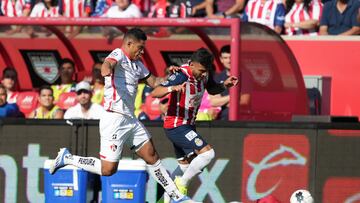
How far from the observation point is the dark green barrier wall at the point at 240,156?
45.3ft

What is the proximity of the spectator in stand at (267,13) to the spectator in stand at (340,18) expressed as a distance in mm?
630

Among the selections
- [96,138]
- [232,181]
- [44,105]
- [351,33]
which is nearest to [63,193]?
[96,138]

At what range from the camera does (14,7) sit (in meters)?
19.4

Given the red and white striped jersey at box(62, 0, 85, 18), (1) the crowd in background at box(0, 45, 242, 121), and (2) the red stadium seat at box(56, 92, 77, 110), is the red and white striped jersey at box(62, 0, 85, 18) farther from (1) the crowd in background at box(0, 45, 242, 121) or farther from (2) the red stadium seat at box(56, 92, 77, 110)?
(2) the red stadium seat at box(56, 92, 77, 110)

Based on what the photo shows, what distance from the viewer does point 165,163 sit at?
46.4 feet

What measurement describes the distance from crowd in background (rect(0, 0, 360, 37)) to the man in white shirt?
3823mm

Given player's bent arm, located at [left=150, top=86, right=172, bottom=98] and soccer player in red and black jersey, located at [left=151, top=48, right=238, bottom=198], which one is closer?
player's bent arm, located at [left=150, top=86, right=172, bottom=98]

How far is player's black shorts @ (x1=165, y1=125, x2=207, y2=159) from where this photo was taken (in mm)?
12984

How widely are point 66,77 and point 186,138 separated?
460cm

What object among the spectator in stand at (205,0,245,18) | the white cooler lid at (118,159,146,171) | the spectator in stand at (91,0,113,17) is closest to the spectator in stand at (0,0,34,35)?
the spectator in stand at (91,0,113,17)

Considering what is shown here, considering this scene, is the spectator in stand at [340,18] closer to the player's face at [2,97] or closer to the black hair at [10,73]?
the black hair at [10,73]

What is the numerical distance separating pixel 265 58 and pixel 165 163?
7.80 feet

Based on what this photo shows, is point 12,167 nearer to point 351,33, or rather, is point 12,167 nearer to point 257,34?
point 257,34

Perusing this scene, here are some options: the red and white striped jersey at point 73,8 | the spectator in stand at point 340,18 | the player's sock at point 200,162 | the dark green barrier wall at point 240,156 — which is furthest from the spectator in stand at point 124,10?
the player's sock at point 200,162
